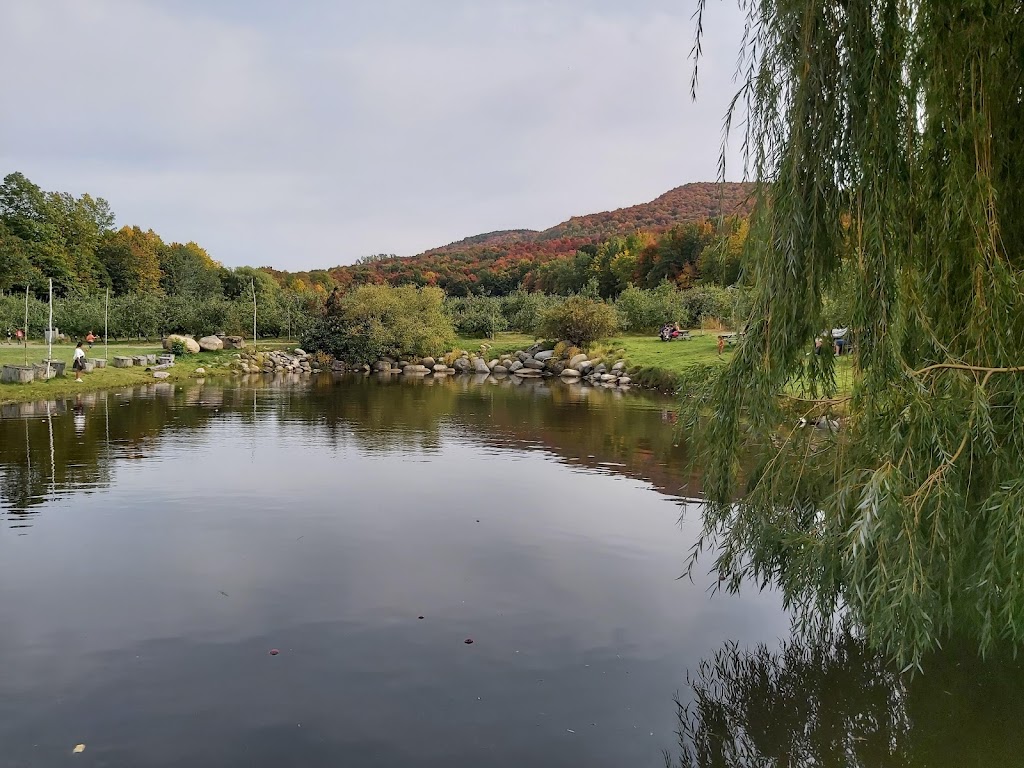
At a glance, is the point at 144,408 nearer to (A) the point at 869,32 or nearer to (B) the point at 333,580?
(B) the point at 333,580

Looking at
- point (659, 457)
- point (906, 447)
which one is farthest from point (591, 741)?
point (659, 457)

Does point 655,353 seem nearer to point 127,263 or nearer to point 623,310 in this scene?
point 623,310

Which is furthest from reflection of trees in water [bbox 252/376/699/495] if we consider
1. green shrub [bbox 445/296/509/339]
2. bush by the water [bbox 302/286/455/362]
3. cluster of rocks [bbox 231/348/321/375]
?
green shrub [bbox 445/296/509/339]

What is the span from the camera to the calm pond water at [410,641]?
4453 millimetres

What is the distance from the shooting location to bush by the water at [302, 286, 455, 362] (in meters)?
39.9

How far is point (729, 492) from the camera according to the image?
5.30 m

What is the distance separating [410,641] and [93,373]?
23.2 m

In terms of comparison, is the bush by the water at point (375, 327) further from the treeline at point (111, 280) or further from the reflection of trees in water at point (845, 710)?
the reflection of trees in water at point (845, 710)

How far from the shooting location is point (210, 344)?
3844cm

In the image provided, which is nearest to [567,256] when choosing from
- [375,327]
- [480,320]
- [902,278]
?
[480,320]

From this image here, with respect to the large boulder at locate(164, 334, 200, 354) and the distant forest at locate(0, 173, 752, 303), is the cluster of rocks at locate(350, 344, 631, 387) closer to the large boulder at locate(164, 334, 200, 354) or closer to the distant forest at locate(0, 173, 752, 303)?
the large boulder at locate(164, 334, 200, 354)

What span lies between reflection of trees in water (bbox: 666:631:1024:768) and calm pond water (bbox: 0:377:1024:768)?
0.06 feet

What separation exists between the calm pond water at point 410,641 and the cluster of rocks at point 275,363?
955 inches

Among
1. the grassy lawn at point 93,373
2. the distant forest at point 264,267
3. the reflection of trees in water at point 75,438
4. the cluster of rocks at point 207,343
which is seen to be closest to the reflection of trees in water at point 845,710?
the reflection of trees in water at point 75,438
